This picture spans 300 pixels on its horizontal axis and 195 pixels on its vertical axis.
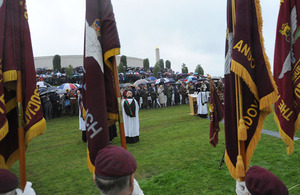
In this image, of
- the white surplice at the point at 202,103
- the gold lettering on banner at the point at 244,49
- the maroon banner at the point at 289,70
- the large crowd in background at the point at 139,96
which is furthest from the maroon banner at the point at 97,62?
the large crowd in background at the point at 139,96

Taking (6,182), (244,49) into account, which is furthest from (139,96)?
(6,182)

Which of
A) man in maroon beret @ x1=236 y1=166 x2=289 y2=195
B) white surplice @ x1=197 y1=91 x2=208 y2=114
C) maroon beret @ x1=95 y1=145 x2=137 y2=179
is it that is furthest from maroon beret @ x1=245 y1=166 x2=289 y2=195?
white surplice @ x1=197 y1=91 x2=208 y2=114

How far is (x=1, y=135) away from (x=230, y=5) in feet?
10.3

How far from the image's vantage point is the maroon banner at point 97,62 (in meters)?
2.50

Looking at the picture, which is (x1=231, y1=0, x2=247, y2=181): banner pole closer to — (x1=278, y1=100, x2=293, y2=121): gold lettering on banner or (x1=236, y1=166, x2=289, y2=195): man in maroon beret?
(x1=236, y1=166, x2=289, y2=195): man in maroon beret

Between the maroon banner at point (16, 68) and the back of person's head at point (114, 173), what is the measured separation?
1.54m

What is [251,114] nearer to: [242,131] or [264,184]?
[242,131]

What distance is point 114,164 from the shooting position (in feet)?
4.42

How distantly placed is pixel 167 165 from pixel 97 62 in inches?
136

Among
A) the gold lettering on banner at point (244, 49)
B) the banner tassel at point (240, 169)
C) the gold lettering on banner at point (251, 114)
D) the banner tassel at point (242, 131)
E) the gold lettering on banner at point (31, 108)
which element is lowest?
the banner tassel at point (240, 169)

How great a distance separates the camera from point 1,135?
2.44m

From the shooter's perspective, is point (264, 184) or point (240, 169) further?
point (240, 169)

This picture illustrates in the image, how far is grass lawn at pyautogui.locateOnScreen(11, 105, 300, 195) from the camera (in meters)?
4.15

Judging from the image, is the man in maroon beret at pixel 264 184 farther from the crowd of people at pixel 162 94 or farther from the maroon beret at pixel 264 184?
the crowd of people at pixel 162 94
